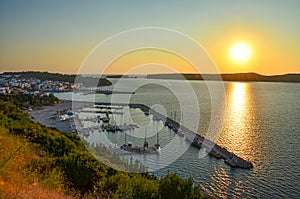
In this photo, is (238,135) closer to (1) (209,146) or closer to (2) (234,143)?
(2) (234,143)

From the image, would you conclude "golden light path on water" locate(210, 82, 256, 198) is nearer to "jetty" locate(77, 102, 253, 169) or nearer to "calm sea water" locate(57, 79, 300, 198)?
"calm sea water" locate(57, 79, 300, 198)

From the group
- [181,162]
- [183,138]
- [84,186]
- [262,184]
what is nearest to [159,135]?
[183,138]

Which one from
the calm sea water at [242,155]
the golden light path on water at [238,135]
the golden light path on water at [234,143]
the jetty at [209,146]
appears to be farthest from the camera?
the golden light path on water at [238,135]

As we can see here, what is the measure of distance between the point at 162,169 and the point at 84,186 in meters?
10.1

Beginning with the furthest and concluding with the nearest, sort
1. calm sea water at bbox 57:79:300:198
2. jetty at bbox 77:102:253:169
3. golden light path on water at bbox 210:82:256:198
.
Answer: jetty at bbox 77:102:253:169 → golden light path on water at bbox 210:82:256:198 → calm sea water at bbox 57:79:300:198

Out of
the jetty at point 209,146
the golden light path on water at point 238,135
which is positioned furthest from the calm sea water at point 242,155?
the jetty at point 209,146

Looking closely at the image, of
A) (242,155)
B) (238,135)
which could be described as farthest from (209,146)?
(238,135)

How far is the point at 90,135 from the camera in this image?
78.1 ft

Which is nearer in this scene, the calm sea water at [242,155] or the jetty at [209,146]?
the calm sea water at [242,155]

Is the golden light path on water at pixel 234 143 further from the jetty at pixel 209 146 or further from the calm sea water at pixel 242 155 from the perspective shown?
the jetty at pixel 209 146

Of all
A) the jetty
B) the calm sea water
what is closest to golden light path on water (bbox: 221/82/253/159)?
the calm sea water

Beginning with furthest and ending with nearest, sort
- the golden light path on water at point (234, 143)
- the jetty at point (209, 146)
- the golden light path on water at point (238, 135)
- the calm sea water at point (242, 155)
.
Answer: the golden light path on water at point (238, 135) < the jetty at point (209, 146) < the golden light path on water at point (234, 143) < the calm sea water at point (242, 155)

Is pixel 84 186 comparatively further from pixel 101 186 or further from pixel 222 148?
pixel 222 148

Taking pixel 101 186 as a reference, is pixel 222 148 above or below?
below
